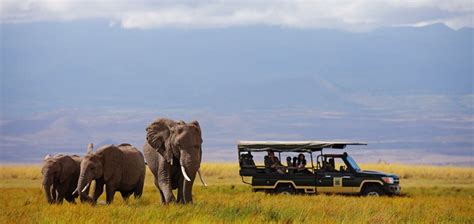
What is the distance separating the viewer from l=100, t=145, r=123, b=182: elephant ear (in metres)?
28.2

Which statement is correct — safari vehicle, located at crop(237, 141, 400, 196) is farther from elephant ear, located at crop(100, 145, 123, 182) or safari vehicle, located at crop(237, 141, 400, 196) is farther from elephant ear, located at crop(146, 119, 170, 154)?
elephant ear, located at crop(146, 119, 170, 154)

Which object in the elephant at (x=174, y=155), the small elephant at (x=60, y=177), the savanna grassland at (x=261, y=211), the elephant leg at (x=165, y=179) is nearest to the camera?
the savanna grassland at (x=261, y=211)

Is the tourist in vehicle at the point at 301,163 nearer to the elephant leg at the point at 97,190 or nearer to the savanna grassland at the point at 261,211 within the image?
the savanna grassland at the point at 261,211

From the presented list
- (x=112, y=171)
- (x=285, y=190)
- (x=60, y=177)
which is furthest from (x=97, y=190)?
(x=285, y=190)

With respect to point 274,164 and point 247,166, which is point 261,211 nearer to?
point 274,164

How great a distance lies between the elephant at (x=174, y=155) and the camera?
84.4 ft

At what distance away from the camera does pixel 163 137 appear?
88.3 ft

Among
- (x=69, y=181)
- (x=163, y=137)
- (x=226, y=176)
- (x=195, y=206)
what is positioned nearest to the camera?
(x=195, y=206)

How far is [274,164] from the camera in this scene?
3625 centimetres

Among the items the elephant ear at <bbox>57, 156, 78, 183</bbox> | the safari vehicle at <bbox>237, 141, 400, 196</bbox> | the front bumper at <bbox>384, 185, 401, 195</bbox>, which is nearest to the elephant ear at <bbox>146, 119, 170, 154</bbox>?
the elephant ear at <bbox>57, 156, 78, 183</bbox>

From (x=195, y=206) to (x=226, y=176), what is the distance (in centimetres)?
3694

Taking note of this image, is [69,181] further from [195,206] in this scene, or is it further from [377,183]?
[377,183]

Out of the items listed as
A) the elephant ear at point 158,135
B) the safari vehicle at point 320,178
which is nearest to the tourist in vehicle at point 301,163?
the safari vehicle at point 320,178

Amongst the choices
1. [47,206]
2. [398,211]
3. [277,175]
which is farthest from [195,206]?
[277,175]
